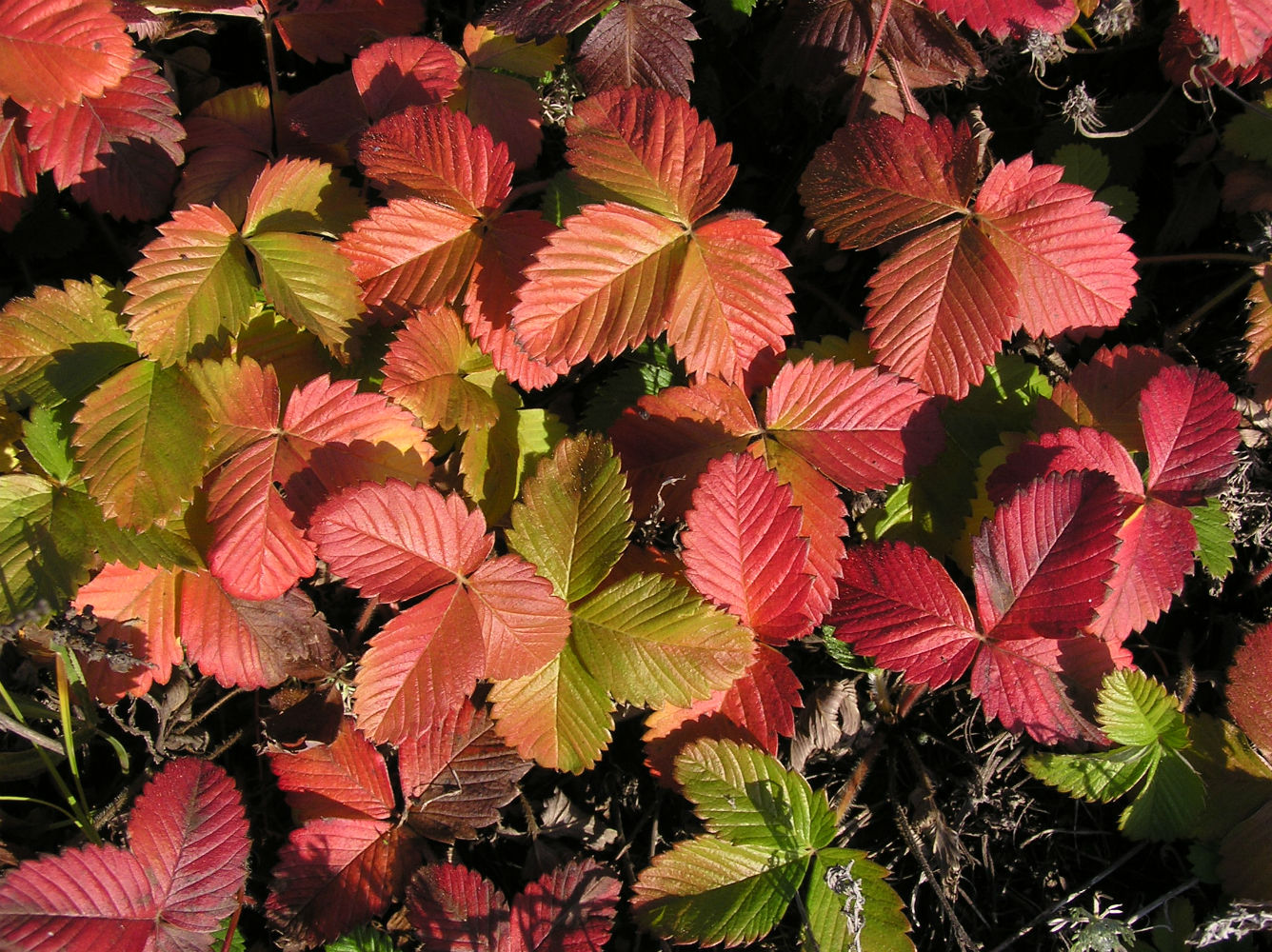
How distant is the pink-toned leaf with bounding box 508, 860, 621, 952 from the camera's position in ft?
5.89

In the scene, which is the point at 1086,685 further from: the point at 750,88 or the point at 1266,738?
the point at 750,88

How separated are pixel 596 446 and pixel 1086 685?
1.22 metres

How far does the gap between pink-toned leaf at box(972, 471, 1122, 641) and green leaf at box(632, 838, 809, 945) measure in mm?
685

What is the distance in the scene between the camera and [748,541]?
1.81 metres

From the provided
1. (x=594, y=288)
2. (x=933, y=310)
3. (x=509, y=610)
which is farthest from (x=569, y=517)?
(x=933, y=310)

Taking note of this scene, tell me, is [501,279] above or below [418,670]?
above

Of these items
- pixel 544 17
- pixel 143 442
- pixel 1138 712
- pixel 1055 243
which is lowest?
pixel 1138 712

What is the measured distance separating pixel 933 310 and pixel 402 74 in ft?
4.59

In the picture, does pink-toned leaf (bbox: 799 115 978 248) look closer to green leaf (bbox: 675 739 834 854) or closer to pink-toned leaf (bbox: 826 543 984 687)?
pink-toned leaf (bbox: 826 543 984 687)

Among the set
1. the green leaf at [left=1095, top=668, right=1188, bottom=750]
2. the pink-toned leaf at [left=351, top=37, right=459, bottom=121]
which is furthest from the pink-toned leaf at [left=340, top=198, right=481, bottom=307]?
the green leaf at [left=1095, top=668, right=1188, bottom=750]

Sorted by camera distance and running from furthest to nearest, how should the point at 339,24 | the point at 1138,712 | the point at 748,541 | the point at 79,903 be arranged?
the point at 339,24 → the point at 1138,712 → the point at 748,541 → the point at 79,903

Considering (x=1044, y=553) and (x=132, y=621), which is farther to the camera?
(x=132, y=621)

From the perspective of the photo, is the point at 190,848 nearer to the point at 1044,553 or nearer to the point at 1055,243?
the point at 1044,553

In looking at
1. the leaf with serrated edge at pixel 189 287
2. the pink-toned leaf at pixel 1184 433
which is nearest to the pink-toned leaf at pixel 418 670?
the leaf with serrated edge at pixel 189 287
